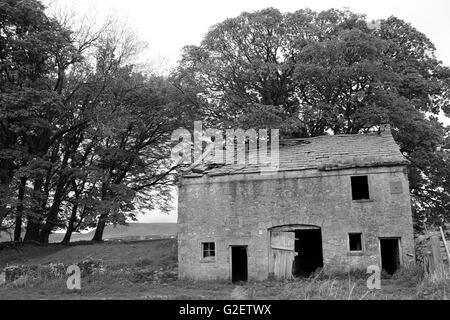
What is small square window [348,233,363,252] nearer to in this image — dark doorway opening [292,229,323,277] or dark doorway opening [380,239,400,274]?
dark doorway opening [380,239,400,274]

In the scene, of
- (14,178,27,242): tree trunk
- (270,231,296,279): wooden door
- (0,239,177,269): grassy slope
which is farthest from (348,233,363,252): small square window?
(14,178,27,242): tree trunk

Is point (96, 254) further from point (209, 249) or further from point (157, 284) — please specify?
point (209, 249)

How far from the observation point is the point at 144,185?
33.8m

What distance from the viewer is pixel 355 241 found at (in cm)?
1858

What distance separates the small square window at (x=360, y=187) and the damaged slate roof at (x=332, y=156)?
1.03 meters

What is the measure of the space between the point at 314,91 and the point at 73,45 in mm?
16244


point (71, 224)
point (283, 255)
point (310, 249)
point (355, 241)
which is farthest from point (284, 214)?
point (71, 224)

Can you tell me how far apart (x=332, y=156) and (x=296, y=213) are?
3.32m

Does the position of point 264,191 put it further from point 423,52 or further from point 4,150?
point 423,52

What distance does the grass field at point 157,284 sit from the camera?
14.2 m

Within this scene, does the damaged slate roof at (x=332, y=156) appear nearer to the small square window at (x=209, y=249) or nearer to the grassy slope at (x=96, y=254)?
the small square window at (x=209, y=249)

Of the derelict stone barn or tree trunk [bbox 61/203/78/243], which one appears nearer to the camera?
the derelict stone barn

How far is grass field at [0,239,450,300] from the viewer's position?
14164mm

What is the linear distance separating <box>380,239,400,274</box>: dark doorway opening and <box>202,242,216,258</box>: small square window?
7.41 metres
